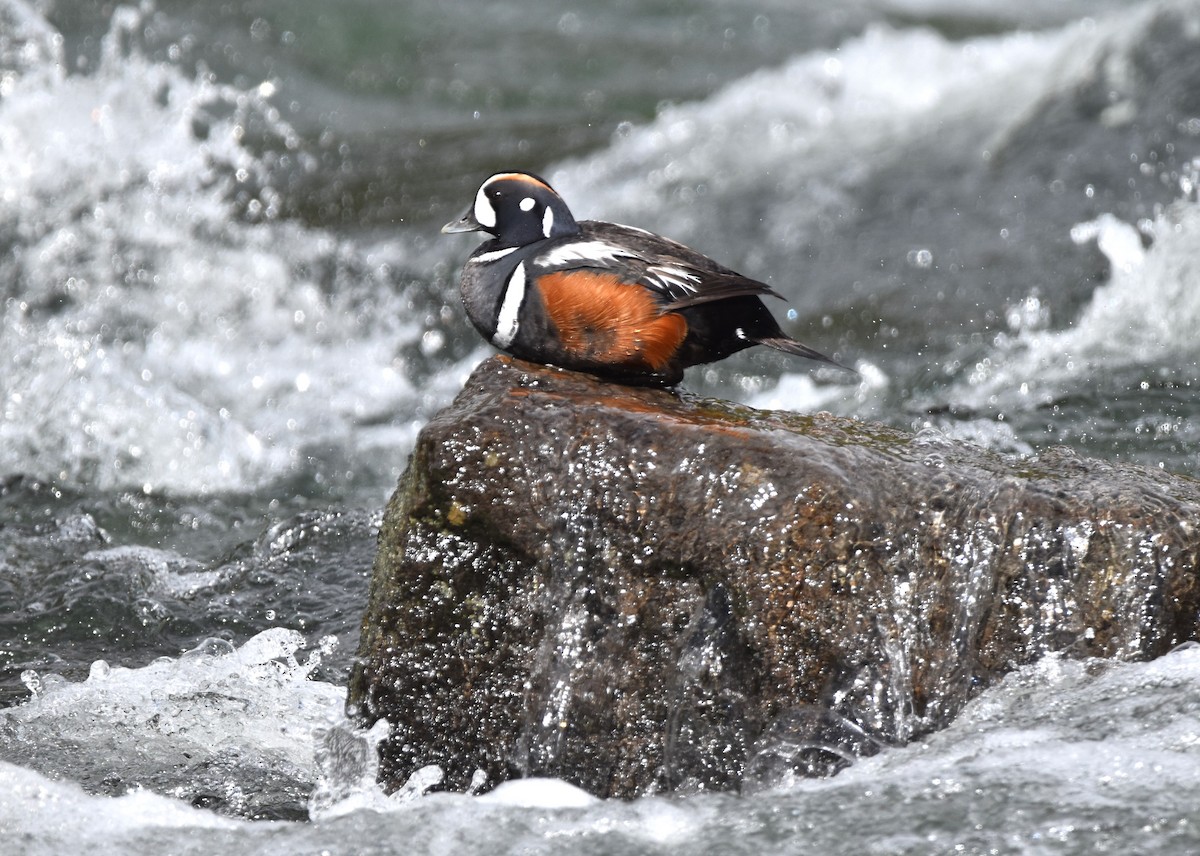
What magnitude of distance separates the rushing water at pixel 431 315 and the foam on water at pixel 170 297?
0.03 metres

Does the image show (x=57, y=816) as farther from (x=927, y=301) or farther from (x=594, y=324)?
(x=927, y=301)

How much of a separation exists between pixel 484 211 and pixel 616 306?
0.69 m

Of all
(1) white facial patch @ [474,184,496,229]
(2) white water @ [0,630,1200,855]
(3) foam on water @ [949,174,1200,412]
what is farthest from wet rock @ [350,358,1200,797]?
(3) foam on water @ [949,174,1200,412]

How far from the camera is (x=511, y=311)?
418 centimetres

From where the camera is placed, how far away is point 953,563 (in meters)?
3.52

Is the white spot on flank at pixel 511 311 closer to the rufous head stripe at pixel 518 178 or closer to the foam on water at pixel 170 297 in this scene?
the rufous head stripe at pixel 518 178

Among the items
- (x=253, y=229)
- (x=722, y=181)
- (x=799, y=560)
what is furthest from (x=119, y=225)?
(x=799, y=560)

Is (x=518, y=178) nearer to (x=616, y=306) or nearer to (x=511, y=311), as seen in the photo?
(x=511, y=311)

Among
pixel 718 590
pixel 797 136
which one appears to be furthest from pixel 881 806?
pixel 797 136

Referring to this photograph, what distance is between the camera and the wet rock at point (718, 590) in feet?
11.4

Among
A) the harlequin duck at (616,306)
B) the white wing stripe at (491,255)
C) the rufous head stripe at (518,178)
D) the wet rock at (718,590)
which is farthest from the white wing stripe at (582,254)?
the wet rock at (718,590)

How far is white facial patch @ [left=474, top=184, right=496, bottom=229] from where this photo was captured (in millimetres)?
4520

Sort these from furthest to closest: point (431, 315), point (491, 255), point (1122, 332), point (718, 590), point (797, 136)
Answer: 1. point (797, 136)
2. point (431, 315)
3. point (1122, 332)
4. point (491, 255)
5. point (718, 590)

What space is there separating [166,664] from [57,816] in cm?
99
